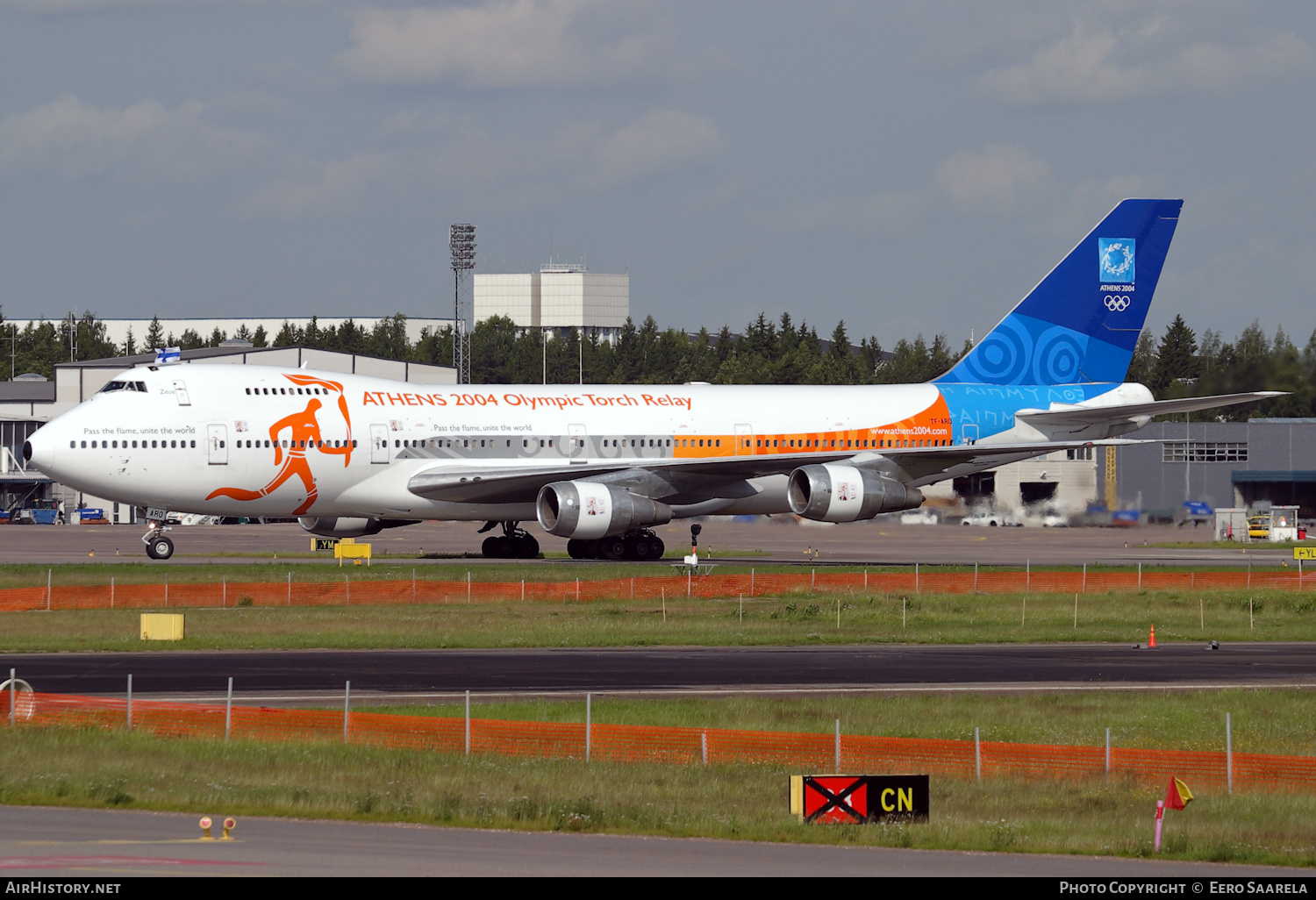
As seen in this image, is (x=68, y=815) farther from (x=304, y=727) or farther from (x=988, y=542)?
(x=988, y=542)

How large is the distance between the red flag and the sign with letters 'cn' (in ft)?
9.92

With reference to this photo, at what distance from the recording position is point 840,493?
5228cm

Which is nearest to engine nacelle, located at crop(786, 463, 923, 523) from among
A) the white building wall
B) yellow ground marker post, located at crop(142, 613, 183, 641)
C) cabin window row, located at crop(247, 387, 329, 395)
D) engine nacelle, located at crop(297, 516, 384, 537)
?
the white building wall

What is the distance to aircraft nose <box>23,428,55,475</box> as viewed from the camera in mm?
49750

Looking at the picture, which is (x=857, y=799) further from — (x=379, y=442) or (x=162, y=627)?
(x=379, y=442)

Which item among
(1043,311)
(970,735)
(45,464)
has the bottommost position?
(970,735)

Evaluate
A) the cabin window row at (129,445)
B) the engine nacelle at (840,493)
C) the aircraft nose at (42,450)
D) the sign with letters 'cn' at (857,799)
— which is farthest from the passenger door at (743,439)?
the sign with letters 'cn' at (857,799)

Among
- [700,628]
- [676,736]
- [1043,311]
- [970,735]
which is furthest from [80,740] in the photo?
[1043,311]

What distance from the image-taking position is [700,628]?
40.2 m

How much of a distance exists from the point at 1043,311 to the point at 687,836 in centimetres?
4648

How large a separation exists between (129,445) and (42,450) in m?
2.66

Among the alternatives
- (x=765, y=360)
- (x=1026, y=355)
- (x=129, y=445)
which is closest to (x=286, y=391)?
(x=129, y=445)

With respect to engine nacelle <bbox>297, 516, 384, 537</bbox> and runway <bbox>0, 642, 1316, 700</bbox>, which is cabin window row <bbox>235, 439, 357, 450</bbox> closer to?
engine nacelle <bbox>297, 516, 384, 537</bbox>

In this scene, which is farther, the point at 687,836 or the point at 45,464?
the point at 45,464
